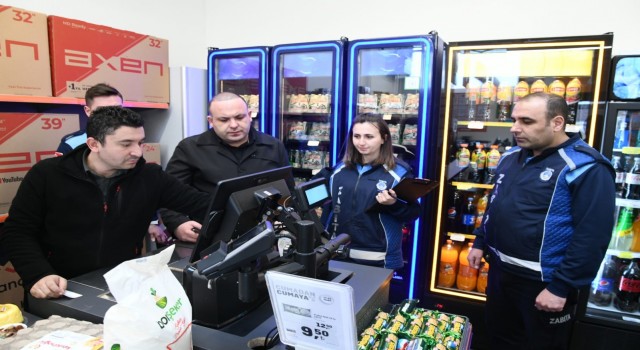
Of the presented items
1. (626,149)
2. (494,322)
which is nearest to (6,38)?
(494,322)

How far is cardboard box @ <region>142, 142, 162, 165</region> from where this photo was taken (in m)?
3.52

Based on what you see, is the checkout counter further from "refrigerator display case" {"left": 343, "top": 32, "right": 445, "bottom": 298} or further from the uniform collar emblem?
"refrigerator display case" {"left": 343, "top": 32, "right": 445, "bottom": 298}

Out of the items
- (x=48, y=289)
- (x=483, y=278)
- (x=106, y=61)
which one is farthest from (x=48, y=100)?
(x=483, y=278)

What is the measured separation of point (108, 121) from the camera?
72.7 inches

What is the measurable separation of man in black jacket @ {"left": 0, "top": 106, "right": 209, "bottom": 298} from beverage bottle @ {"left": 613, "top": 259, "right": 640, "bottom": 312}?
10.4 ft

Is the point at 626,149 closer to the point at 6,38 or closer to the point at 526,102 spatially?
the point at 526,102

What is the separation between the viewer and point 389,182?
94.3 inches

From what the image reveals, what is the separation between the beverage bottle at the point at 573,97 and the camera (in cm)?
282

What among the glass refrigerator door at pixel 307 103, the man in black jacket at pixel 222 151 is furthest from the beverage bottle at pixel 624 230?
the man in black jacket at pixel 222 151

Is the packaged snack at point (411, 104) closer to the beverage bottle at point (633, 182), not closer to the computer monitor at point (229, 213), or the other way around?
the beverage bottle at point (633, 182)

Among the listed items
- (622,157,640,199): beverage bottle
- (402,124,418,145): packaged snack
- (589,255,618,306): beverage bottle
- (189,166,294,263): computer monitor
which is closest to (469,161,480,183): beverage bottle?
(402,124,418,145): packaged snack

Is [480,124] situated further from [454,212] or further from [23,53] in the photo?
[23,53]

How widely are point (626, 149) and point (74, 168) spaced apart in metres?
3.22

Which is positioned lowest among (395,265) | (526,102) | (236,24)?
(395,265)
